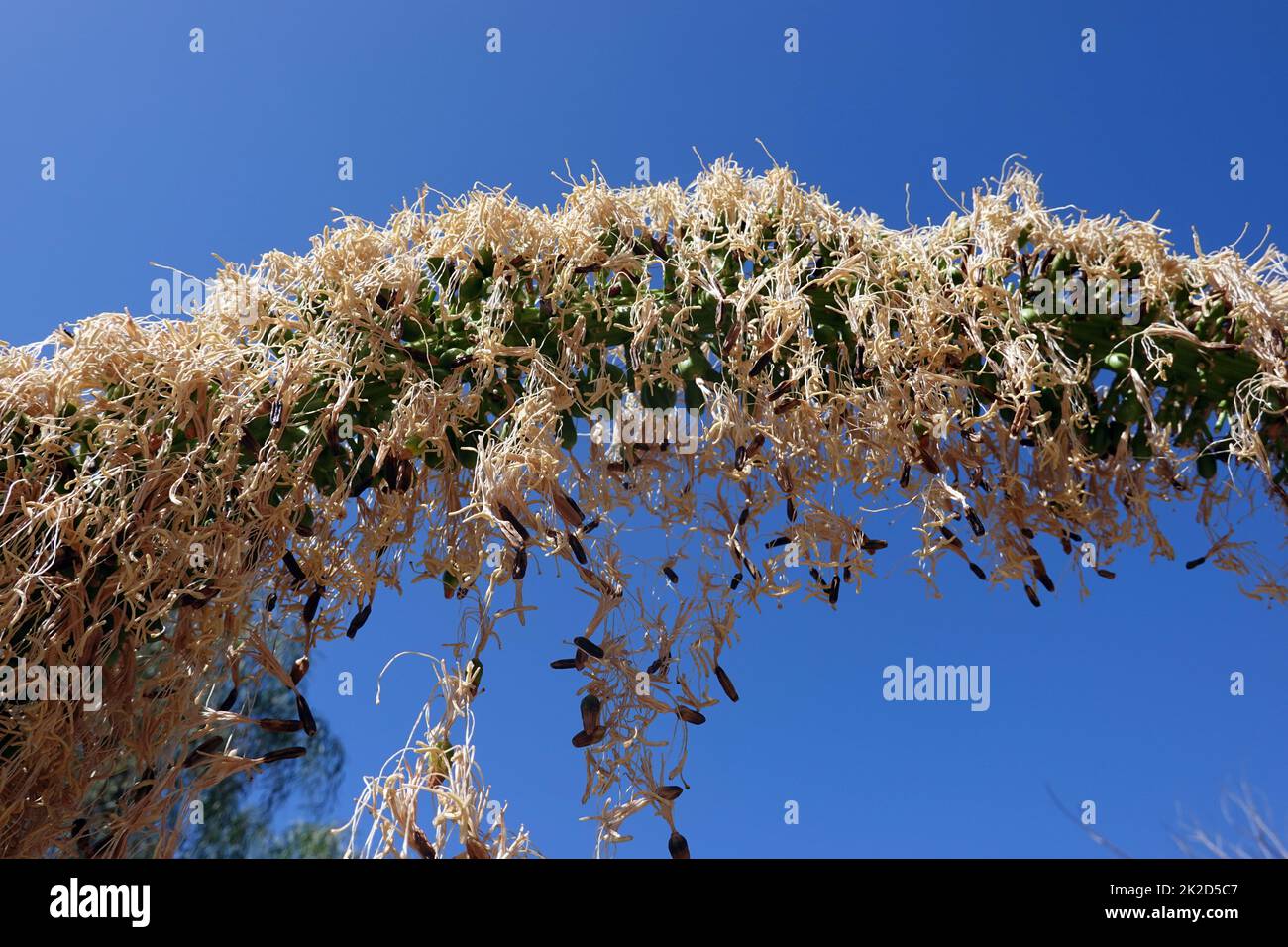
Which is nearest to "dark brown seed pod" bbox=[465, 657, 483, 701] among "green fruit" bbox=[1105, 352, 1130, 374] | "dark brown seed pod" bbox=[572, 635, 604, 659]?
"dark brown seed pod" bbox=[572, 635, 604, 659]

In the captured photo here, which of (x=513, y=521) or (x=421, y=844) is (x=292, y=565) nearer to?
(x=513, y=521)

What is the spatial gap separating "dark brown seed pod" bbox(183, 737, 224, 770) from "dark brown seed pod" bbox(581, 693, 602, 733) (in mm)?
590

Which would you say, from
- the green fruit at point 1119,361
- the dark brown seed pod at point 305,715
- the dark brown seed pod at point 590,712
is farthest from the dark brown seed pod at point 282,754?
the green fruit at point 1119,361

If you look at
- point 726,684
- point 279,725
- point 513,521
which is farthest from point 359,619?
point 726,684

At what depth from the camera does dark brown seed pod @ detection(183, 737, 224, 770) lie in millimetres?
1588

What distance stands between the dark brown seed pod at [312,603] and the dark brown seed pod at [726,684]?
72cm

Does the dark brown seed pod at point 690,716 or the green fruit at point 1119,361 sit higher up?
the green fruit at point 1119,361

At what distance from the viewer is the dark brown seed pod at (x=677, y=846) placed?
1512 mm

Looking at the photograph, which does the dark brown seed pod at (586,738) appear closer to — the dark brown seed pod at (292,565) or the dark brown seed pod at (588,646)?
the dark brown seed pod at (588,646)

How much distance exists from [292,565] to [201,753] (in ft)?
1.13

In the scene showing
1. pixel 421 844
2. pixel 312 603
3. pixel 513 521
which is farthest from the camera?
pixel 312 603

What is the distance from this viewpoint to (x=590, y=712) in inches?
62.8
